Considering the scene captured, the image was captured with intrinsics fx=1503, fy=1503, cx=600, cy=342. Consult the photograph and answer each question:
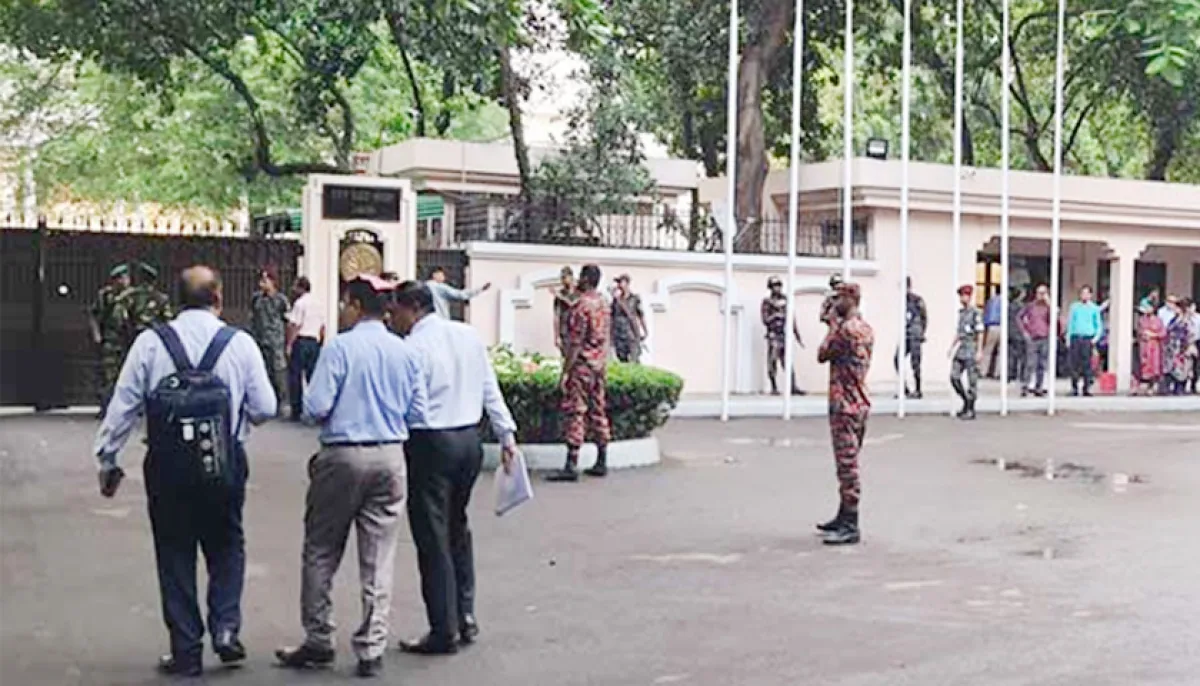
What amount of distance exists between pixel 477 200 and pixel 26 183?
16.8 m

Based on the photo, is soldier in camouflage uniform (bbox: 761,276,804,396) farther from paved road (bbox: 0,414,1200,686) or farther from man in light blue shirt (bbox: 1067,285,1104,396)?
paved road (bbox: 0,414,1200,686)

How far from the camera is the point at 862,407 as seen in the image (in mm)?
9961

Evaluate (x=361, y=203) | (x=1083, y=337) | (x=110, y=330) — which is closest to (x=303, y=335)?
(x=110, y=330)

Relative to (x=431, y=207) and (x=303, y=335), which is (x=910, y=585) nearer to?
(x=303, y=335)

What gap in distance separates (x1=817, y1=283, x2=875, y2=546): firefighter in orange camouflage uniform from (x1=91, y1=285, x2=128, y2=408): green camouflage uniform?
897 centimetres

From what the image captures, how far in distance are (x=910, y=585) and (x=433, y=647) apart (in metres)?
3.08

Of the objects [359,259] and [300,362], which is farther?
[359,259]

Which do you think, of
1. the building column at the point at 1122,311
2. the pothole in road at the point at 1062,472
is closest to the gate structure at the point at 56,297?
the pothole in road at the point at 1062,472

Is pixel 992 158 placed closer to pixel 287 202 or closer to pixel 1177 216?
pixel 1177 216

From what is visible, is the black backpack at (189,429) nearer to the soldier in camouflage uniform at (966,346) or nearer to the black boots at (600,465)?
the black boots at (600,465)

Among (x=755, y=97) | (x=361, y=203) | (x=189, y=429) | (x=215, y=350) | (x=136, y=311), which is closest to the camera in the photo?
(x=189, y=429)

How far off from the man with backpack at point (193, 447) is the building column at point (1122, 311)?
2379 centimetres

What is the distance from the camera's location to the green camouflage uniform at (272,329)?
56.9ft

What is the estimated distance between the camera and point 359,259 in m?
18.9
